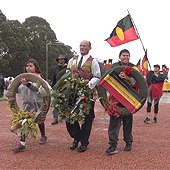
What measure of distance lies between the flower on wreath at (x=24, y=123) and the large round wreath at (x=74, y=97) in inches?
20.8

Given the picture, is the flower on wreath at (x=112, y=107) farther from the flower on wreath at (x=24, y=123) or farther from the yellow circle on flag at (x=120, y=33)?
the yellow circle on flag at (x=120, y=33)

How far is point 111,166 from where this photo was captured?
3.58m

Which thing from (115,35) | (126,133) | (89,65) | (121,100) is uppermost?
(115,35)

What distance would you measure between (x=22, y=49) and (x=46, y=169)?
31.4 m

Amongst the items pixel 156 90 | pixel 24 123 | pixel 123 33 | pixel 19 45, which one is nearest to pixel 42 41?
pixel 19 45

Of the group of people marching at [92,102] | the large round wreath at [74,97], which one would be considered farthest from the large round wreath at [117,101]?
the large round wreath at [74,97]

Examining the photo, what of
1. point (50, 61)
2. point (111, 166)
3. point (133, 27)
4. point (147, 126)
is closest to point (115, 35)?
point (133, 27)

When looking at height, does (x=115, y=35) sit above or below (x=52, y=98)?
above

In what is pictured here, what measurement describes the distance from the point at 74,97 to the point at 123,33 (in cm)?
381

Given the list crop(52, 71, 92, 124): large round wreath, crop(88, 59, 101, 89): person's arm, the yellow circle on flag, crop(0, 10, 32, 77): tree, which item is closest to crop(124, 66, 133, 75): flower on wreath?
crop(88, 59, 101, 89): person's arm

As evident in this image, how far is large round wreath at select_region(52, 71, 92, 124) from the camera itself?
3961mm

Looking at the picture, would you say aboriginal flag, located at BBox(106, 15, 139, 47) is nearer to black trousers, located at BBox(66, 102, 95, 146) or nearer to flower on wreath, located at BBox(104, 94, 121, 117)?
flower on wreath, located at BBox(104, 94, 121, 117)

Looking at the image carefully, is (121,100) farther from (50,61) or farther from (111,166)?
(50,61)

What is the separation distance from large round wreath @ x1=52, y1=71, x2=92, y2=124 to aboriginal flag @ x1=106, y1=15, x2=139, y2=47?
3424 mm
